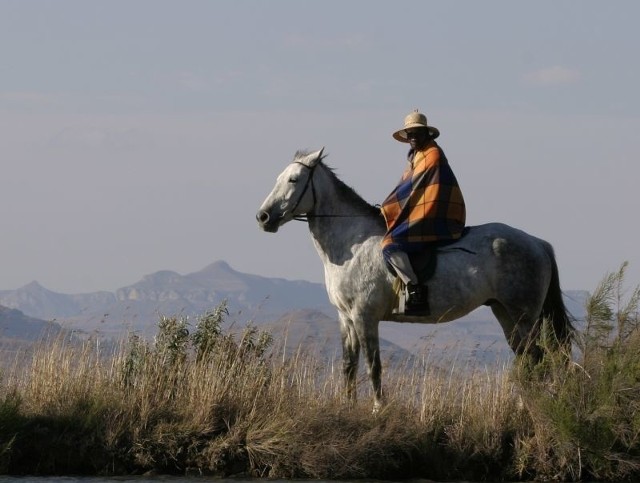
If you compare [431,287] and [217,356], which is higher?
[431,287]

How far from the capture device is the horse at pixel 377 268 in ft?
47.7

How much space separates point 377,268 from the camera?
14.6 meters

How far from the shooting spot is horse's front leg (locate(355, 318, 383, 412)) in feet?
47.9

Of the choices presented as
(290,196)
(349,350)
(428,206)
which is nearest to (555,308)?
(428,206)

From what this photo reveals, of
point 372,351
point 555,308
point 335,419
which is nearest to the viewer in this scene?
point 335,419

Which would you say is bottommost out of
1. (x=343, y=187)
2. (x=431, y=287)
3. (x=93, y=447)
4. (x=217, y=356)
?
(x=93, y=447)

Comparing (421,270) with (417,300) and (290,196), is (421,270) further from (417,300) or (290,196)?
(290,196)

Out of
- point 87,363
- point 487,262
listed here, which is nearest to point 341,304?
point 487,262

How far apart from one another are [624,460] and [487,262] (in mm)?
2339

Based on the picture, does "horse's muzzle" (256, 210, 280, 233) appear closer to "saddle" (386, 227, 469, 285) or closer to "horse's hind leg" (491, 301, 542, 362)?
"saddle" (386, 227, 469, 285)

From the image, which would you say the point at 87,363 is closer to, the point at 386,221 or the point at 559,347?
the point at 386,221

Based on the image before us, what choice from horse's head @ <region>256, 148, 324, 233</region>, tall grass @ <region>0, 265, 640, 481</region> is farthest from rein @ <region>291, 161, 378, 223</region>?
tall grass @ <region>0, 265, 640, 481</region>

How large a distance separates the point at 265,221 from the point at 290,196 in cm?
36

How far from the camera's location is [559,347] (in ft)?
47.4
